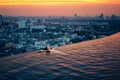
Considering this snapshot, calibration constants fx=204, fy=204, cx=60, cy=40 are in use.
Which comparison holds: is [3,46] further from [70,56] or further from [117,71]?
[117,71]

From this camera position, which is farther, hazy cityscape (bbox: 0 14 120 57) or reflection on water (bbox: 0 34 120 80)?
hazy cityscape (bbox: 0 14 120 57)

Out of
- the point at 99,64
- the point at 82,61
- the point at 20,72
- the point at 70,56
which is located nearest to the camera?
A: the point at 20,72

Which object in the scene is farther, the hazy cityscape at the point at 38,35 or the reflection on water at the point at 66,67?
the hazy cityscape at the point at 38,35

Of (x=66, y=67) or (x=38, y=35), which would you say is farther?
(x=38, y=35)

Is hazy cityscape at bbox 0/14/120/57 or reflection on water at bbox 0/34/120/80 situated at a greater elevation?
reflection on water at bbox 0/34/120/80

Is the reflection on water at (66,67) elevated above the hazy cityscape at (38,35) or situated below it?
above

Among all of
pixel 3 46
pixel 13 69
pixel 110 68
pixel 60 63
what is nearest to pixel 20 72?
pixel 13 69

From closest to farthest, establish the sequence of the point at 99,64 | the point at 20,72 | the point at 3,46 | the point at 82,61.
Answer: the point at 20,72 → the point at 99,64 → the point at 82,61 → the point at 3,46

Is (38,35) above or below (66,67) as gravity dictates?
below
